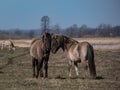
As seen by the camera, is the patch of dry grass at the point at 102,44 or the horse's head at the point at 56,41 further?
the patch of dry grass at the point at 102,44

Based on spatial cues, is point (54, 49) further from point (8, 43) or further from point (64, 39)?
point (8, 43)

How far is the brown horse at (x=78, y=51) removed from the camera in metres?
19.0

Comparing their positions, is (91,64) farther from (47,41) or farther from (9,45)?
(9,45)

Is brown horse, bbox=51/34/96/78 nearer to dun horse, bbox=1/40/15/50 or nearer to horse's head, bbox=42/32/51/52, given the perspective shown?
horse's head, bbox=42/32/51/52

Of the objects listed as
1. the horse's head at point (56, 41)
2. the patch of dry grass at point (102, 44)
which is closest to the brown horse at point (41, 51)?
the horse's head at point (56, 41)

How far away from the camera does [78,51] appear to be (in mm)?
19594

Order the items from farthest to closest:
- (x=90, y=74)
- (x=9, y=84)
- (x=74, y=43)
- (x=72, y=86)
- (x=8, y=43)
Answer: (x=8, y=43) → (x=74, y=43) → (x=90, y=74) → (x=9, y=84) → (x=72, y=86)

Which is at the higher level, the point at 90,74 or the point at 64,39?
the point at 64,39

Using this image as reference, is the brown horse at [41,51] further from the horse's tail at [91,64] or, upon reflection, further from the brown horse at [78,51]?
the horse's tail at [91,64]

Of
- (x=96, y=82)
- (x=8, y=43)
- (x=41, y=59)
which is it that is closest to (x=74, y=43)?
(x=41, y=59)

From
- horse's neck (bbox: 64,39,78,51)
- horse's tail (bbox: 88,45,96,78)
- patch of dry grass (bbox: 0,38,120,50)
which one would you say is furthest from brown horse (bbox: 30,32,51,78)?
patch of dry grass (bbox: 0,38,120,50)

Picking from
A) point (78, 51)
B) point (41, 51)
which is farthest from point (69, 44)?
point (41, 51)

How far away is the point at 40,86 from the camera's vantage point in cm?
1689

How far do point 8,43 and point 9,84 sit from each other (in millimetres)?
41982
